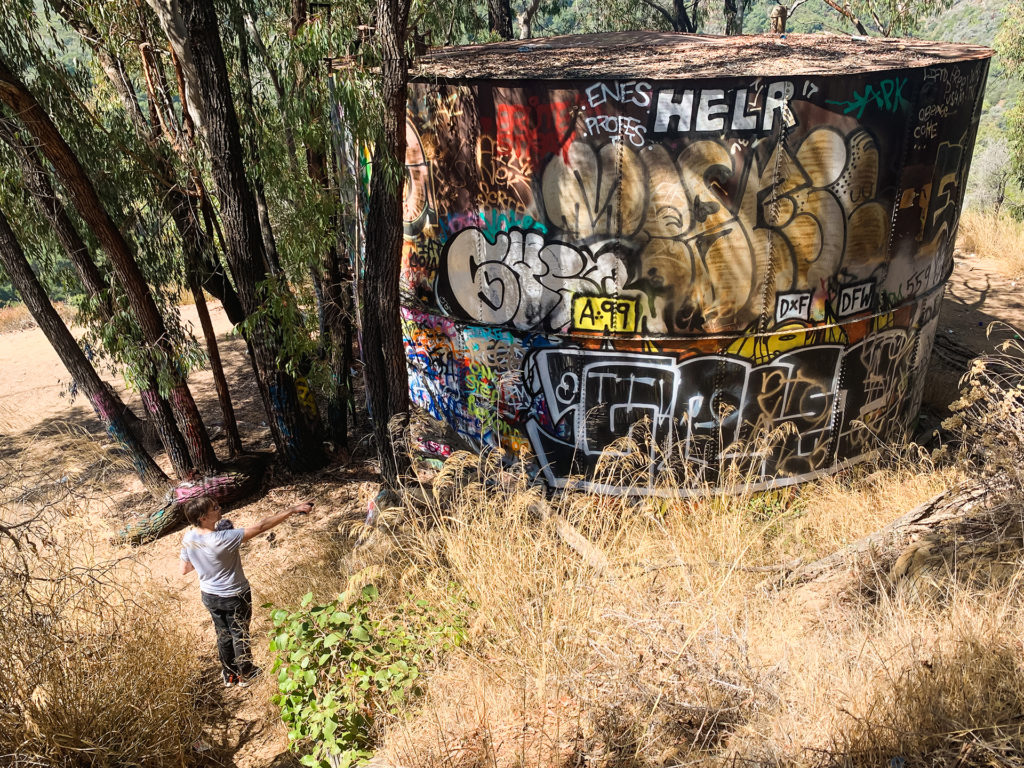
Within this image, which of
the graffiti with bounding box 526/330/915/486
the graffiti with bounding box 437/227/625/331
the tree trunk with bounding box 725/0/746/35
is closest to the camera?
the graffiti with bounding box 437/227/625/331

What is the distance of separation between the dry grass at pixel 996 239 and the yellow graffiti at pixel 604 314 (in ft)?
41.8

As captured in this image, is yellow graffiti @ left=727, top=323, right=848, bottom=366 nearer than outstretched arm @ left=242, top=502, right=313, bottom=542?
No

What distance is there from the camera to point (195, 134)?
309 inches

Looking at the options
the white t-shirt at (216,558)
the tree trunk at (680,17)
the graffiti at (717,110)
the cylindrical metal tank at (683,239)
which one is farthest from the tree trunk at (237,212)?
the tree trunk at (680,17)

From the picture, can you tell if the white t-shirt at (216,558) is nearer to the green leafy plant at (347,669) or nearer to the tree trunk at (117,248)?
the green leafy plant at (347,669)

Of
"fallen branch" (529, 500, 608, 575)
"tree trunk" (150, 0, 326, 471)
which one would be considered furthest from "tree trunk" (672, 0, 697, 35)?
"fallen branch" (529, 500, 608, 575)

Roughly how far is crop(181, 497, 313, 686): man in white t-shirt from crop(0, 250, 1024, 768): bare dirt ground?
0.22 meters

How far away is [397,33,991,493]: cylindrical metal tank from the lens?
21.0 feet

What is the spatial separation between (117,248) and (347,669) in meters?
5.50

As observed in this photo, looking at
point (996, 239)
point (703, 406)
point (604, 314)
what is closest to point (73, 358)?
point (604, 314)

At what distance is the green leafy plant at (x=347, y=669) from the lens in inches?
156

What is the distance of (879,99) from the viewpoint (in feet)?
21.4

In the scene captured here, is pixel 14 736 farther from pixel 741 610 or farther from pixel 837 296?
pixel 837 296

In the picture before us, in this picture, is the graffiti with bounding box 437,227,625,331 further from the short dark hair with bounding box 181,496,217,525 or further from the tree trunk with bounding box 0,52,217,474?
the short dark hair with bounding box 181,496,217,525
